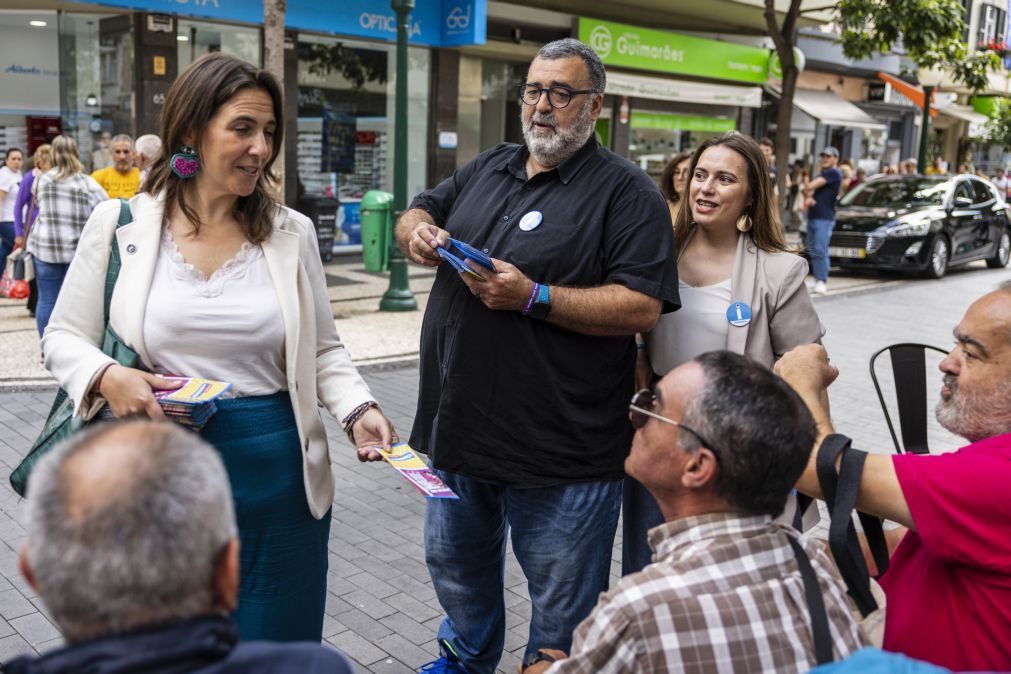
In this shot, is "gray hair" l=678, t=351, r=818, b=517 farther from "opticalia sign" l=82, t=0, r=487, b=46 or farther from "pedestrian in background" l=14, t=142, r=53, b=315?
"opticalia sign" l=82, t=0, r=487, b=46

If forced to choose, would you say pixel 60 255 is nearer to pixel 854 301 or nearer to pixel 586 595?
pixel 586 595

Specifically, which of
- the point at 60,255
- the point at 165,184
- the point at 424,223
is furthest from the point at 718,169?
the point at 60,255

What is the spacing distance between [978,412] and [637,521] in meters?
1.36

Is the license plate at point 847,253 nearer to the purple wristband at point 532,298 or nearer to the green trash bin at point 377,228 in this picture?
the green trash bin at point 377,228

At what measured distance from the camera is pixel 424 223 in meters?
3.06

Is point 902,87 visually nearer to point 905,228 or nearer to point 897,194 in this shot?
point 897,194

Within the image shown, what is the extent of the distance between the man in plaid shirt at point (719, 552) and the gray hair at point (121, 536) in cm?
81

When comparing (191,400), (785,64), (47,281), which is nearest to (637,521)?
(191,400)

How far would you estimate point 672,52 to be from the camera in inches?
813

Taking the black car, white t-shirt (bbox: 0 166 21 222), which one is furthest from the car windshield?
white t-shirt (bbox: 0 166 21 222)

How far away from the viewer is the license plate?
636 inches

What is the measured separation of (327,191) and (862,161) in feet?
62.8

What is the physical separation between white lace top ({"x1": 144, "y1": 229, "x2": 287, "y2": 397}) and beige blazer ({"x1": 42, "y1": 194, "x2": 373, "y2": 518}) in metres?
0.03

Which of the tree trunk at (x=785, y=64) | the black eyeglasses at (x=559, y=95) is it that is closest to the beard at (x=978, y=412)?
the black eyeglasses at (x=559, y=95)
